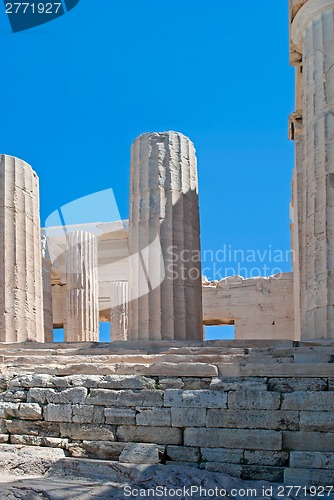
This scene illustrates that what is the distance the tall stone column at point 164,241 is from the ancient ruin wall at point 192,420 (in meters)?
3.49

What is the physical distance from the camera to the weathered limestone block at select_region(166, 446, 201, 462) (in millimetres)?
7430

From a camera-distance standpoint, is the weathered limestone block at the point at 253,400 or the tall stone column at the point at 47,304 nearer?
the weathered limestone block at the point at 253,400

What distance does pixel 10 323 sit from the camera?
41.3 ft

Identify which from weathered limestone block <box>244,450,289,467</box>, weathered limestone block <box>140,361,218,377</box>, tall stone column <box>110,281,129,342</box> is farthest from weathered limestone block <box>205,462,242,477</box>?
tall stone column <box>110,281,129,342</box>

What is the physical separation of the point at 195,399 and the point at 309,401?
1.46 m

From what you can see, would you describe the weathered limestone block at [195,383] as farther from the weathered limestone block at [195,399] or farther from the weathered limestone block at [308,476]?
the weathered limestone block at [308,476]

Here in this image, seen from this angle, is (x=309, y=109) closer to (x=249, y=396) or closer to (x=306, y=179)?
(x=306, y=179)

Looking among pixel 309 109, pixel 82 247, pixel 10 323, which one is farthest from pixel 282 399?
pixel 82 247

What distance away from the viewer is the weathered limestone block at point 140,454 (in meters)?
7.46

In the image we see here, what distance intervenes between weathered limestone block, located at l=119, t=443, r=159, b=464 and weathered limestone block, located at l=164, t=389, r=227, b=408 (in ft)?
2.00

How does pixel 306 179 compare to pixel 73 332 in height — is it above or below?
above

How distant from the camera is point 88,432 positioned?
8.04 metres

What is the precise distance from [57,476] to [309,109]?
7.19 metres

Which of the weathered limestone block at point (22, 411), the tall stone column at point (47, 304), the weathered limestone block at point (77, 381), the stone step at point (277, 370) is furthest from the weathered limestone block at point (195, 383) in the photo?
the tall stone column at point (47, 304)
